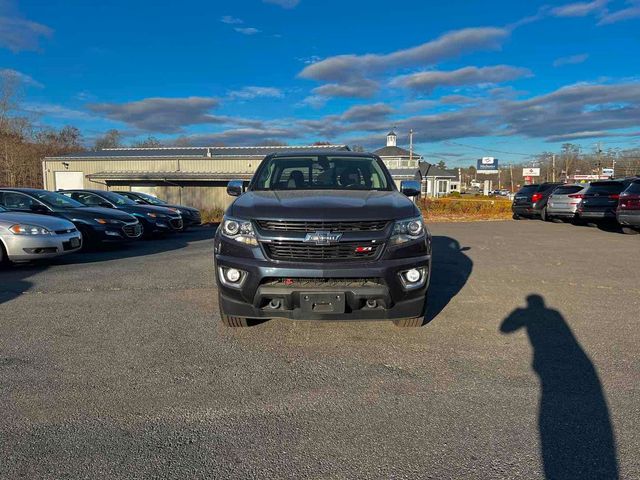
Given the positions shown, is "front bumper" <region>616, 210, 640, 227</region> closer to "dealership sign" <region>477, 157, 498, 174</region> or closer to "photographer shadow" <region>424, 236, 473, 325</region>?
"photographer shadow" <region>424, 236, 473, 325</region>

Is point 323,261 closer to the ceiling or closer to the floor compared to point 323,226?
closer to the floor

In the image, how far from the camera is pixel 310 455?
2.40 meters

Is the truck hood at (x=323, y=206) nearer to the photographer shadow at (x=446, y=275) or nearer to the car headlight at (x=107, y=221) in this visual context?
the photographer shadow at (x=446, y=275)

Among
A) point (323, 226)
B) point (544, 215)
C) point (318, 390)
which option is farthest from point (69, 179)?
point (318, 390)

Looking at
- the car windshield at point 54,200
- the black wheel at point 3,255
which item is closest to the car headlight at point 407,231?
the black wheel at point 3,255

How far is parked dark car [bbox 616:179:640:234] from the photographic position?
1188 cm

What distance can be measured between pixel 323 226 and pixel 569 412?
219 centimetres

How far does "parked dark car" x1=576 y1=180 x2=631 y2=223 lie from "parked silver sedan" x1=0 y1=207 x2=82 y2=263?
601 inches

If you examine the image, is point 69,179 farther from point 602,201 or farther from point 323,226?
point 323,226

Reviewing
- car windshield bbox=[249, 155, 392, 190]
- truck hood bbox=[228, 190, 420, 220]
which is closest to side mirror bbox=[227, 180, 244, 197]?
car windshield bbox=[249, 155, 392, 190]

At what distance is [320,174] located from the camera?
526 cm

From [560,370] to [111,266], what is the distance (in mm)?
7238

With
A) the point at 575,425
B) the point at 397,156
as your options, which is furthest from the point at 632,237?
the point at 397,156

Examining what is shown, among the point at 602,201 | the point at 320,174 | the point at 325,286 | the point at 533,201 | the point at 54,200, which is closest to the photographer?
the point at 325,286
